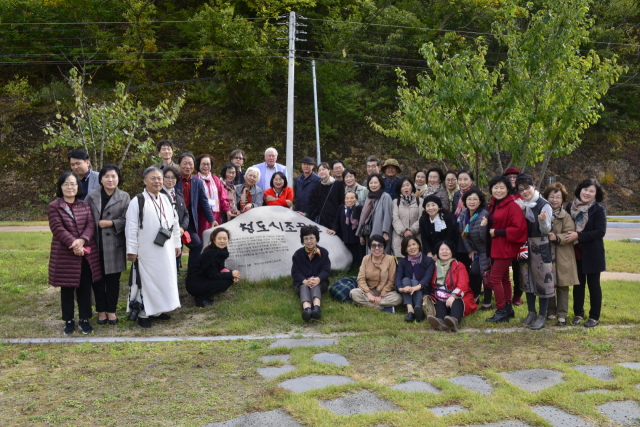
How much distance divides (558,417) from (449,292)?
8.89 feet

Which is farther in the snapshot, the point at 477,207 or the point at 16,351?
the point at 477,207

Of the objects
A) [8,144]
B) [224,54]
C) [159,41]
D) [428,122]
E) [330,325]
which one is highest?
[159,41]

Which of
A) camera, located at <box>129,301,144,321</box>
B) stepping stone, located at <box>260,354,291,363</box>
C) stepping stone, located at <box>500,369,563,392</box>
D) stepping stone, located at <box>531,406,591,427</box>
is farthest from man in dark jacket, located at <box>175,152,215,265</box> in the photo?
stepping stone, located at <box>531,406,591,427</box>

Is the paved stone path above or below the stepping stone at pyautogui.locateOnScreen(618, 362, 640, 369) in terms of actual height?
above

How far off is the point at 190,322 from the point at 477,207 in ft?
13.5

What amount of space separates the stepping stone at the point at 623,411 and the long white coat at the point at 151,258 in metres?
→ 4.87

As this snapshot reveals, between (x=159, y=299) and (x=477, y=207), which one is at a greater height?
(x=477, y=207)

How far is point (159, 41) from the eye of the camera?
85.9ft

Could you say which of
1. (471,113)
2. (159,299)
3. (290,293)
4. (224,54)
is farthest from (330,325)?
(224,54)

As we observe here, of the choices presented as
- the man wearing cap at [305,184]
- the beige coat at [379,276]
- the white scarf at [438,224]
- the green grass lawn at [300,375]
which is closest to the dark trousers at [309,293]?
the beige coat at [379,276]

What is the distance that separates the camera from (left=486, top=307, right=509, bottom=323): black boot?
6218mm

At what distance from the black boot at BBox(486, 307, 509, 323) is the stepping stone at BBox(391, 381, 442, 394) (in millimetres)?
2353

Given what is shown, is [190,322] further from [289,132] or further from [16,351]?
[289,132]

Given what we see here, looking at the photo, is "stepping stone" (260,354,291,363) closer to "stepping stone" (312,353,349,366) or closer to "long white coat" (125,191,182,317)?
"stepping stone" (312,353,349,366)
